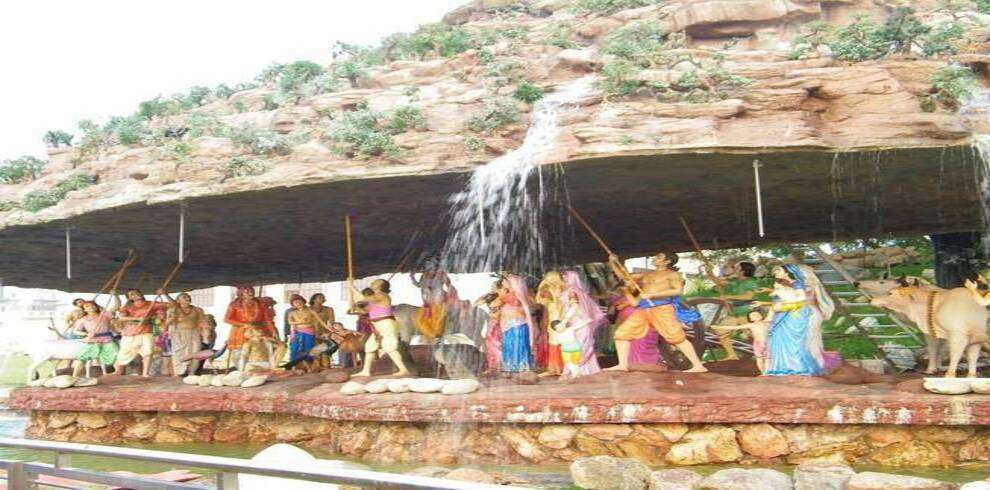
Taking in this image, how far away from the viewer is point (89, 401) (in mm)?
11148

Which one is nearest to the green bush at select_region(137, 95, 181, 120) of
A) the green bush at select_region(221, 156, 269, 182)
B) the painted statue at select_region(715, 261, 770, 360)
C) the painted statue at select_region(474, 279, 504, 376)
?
the green bush at select_region(221, 156, 269, 182)

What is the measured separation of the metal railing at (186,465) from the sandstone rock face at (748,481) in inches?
162

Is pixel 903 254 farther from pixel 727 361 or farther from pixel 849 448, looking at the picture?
pixel 849 448

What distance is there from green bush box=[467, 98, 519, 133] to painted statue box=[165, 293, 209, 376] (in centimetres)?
700

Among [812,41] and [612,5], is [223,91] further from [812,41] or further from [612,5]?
[812,41]

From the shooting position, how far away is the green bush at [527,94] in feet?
31.5

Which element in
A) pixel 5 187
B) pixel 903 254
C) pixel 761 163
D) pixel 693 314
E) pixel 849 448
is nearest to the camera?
pixel 849 448

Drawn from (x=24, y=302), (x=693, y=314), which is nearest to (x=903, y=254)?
(x=693, y=314)

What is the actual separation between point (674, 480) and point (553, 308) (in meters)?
3.83

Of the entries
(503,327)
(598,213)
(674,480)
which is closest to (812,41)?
(598,213)

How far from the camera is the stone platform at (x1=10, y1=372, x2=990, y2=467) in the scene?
7598 millimetres

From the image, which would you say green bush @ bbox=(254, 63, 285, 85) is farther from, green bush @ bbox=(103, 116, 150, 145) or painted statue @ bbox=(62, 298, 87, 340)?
painted statue @ bbox=(62, 298, 87, 340)

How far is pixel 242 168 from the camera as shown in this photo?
9312mm

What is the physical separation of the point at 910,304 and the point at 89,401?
10592 millimetres
